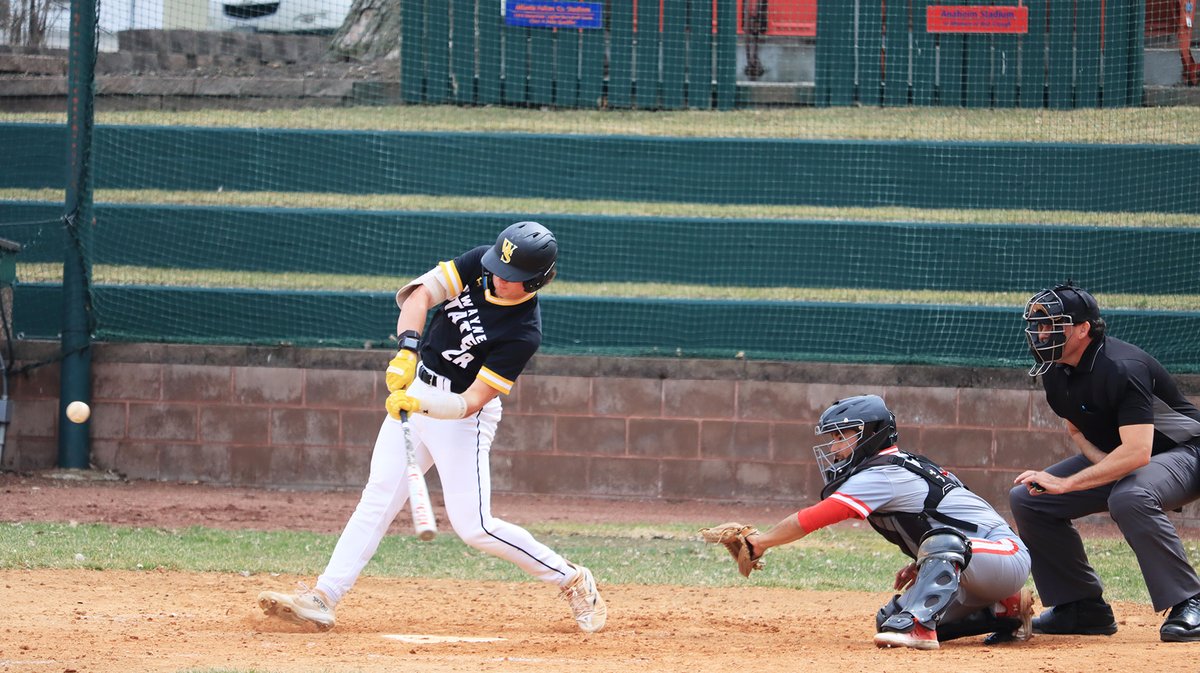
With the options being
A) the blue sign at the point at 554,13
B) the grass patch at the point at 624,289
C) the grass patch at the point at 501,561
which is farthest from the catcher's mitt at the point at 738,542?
the blue sign at the point at 554,13

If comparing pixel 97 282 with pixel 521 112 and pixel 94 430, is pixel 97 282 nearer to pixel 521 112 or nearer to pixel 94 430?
pixel 94 430

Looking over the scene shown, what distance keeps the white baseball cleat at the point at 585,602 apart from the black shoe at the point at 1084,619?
213 cm

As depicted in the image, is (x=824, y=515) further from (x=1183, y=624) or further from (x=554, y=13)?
(x=554, y=13)

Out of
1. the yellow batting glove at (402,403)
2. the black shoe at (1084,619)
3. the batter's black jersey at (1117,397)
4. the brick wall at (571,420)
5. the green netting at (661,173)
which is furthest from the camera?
the green netting at (661,173)

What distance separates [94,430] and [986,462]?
741 cm

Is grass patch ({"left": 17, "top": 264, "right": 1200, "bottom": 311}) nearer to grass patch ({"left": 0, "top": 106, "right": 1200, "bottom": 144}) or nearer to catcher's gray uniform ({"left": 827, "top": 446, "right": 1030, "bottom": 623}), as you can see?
grass patch ({"left": 0, "top": 106, "right": 1200, "bottom": 144})

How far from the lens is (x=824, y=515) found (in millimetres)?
5152

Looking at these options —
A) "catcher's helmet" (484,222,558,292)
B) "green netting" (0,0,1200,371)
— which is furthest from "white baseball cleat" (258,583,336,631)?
"green netting" (0,0,1200,371)

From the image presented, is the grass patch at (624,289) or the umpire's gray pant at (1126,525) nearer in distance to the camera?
the umpire's gray pant at (1126,525)

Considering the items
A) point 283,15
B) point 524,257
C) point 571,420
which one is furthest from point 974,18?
point 524,257

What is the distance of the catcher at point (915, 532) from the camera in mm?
5238

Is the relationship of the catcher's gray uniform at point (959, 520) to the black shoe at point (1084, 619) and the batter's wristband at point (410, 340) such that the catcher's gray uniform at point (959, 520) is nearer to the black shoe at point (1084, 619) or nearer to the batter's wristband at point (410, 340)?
the black shoe at point (1084, 619)

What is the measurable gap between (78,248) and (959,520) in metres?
8.26

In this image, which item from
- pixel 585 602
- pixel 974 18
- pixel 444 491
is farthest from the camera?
pixel 974 18
